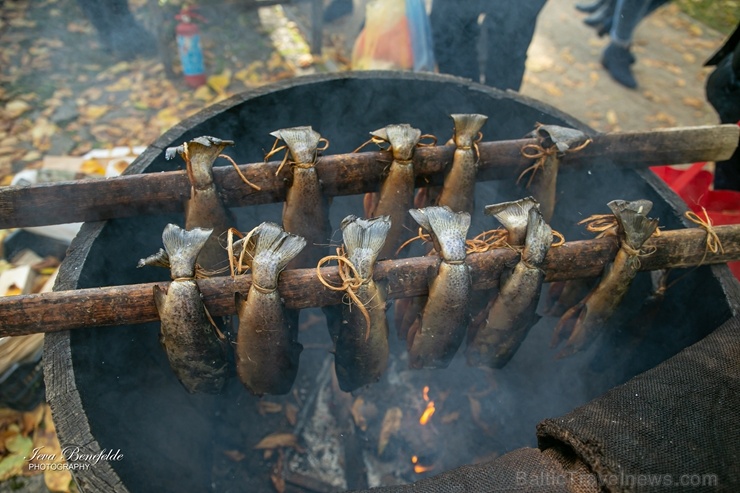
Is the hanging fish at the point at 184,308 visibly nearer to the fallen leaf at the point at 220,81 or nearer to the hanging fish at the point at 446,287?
the hanging fish at the point at 446,287

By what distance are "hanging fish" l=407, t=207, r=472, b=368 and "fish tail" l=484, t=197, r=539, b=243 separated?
0.47 ft

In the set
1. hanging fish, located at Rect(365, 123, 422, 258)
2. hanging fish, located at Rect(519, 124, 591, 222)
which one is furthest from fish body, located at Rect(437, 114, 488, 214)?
hanging fish, located at Rect(519, 124, 591, 222)

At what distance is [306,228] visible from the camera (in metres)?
2.48

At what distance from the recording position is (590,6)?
830cm

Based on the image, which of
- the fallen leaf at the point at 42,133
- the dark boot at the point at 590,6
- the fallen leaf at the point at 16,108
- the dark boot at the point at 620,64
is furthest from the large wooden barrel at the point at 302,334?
the dark boot at the point at 590,6

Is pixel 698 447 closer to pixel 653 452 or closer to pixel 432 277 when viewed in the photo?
pixel 653 452

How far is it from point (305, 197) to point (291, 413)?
56.6 inches

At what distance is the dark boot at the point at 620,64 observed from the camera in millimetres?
6918

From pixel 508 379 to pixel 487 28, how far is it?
3.72 m

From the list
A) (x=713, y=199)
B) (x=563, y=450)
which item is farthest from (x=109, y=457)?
(x=713, y=199)

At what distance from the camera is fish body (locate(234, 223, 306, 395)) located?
1.92m

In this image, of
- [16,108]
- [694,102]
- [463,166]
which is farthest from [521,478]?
[694,102]

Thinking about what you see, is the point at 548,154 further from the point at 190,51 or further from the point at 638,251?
the point at 190,51

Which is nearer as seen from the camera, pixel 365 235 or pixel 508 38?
pixel 365 235
